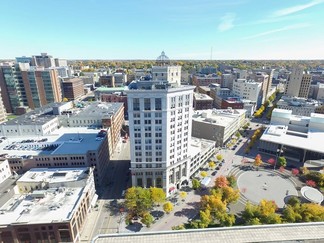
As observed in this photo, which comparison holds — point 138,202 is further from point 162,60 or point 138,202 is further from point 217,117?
point 217,117

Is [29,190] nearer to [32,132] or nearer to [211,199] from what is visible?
[32,132]

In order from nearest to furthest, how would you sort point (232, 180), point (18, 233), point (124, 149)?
point (18, 233), point (232, 180), point (124, 149)

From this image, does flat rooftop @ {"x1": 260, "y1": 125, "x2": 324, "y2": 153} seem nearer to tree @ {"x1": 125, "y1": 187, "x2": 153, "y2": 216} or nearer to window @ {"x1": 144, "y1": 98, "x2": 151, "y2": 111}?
window @ {"x1": 144, "y1": 98, "x2": 151, "y2": 111}

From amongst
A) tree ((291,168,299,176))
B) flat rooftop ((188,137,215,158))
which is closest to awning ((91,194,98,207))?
flat rooftop ((188,137,215,158))

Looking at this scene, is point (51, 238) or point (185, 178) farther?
point (185, 178)

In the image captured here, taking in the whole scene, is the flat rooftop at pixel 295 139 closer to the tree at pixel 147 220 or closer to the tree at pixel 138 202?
the tree at pixel 138 202

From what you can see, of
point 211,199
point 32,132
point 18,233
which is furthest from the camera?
point 32,132

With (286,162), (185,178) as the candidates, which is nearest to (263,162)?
(286,162)
